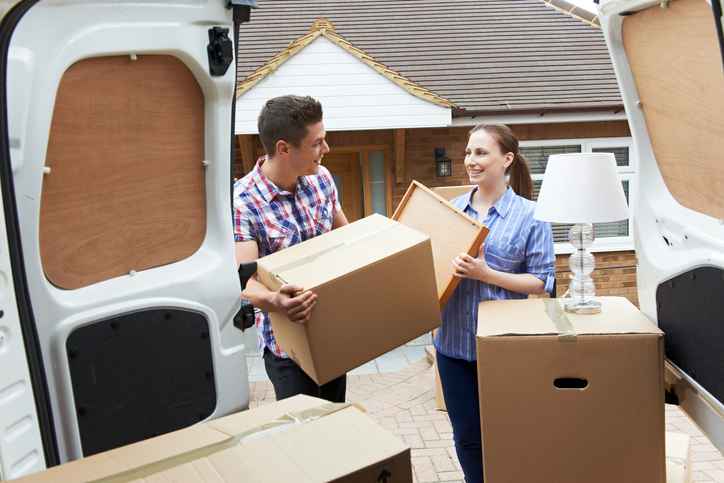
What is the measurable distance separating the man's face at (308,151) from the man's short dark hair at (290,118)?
0.06ft

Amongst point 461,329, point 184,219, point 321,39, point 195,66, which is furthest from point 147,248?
point 321,39

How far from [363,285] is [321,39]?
5.90m

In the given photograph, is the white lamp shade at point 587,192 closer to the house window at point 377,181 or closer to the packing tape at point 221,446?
the packing tape at point 221,446

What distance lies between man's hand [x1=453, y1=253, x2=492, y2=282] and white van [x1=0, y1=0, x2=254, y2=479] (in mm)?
915

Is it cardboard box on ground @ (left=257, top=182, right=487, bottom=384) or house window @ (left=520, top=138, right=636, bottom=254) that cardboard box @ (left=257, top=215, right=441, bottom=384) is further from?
house window @ (left=520, top=138, right=636, bottom=254)

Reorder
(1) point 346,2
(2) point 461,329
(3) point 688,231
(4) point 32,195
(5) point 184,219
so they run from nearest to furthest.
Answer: (4) point 32,195 → (5) point 184,219 → (3) point 688,231 → (2) point 461,329 → (1) point 346,2

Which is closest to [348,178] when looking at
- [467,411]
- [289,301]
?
[467,411]

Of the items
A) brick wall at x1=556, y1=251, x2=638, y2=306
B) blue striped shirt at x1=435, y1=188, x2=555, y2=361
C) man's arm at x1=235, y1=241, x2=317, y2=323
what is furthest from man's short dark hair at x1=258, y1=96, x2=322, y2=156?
brick wall at x1=556, y1=251, x2=638, y2=306

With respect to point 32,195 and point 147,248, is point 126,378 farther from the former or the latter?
point 32,195

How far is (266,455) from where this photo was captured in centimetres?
116

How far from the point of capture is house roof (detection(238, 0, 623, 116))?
8.03m

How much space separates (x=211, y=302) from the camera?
5.76 ft

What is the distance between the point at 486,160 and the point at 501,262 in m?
0.43

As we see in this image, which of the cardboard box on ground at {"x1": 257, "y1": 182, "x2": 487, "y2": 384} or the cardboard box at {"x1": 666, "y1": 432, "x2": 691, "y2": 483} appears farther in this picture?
the cardboard box at {"x1": 666, "y1": 432, "x2": 691, "y2": 483}
